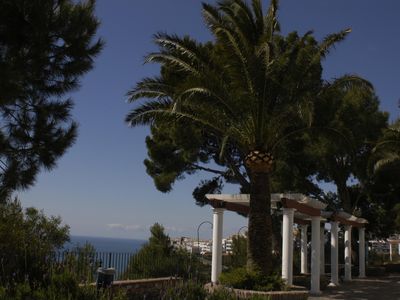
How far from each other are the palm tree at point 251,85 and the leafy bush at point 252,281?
1.54 feet

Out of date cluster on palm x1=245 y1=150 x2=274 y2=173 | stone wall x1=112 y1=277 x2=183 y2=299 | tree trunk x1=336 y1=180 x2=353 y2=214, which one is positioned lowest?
stone wall x1=112 y1=277 x2=183 y2=299

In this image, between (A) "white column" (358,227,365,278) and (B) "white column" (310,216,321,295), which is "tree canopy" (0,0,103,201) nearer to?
(B) "white column" (310,216,321,295)

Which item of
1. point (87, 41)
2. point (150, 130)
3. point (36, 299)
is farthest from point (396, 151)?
point (36, 299)

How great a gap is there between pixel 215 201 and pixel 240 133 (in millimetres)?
3626

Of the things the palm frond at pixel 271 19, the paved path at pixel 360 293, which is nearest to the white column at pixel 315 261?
the paved path at pixel 360 293

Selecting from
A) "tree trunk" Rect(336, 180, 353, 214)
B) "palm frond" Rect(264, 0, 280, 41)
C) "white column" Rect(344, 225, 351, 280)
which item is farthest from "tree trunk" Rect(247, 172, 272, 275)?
"tree trunk" Rect(336, 180, 353, 214)

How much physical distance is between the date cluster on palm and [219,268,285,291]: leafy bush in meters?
2.75

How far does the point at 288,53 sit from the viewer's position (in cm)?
1443

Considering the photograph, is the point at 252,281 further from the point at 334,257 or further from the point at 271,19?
the point at 334,257

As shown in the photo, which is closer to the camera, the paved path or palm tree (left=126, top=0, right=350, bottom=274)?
palm tree (left=126, top=0, right=350, bottom=274)

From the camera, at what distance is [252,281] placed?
13.1 m

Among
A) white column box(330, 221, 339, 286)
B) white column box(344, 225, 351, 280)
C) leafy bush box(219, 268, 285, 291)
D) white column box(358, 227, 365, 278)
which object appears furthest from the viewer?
white column box(358, 227, 365, 278)

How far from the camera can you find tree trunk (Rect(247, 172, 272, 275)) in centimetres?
1380

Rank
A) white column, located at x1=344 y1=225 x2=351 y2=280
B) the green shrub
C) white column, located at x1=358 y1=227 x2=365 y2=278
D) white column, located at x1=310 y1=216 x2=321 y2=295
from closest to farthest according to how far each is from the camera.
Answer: the green shrub → white column, located at x1=310 y1=216 x2=321 y2=295 → white column, located at x1=344 y1=225 x2=351 y2=280 → white column, located at x1=358 y1=227 x2=365 y2=278
